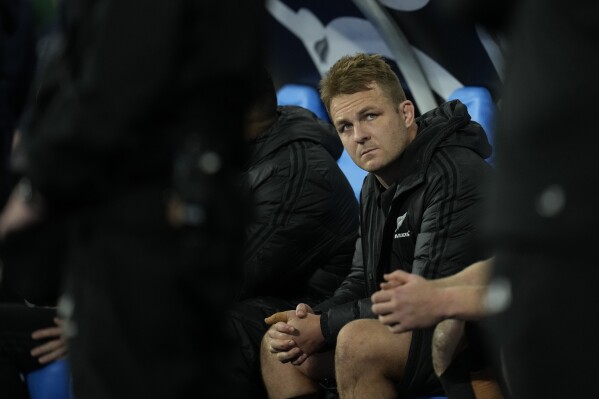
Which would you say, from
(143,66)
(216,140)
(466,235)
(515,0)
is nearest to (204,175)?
(216,140)

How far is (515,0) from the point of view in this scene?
4.86 feet

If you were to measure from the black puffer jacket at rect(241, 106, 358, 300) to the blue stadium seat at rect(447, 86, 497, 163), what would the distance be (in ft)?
1.90

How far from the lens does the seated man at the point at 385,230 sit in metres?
3.20

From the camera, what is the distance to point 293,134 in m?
4.03

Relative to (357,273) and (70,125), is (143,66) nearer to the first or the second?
(70,125)

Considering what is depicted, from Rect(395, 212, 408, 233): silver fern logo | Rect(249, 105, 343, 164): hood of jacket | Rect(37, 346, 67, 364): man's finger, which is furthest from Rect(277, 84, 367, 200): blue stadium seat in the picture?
Rect(37, 346, 67, 364): man's finger

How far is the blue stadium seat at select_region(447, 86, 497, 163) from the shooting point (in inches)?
165

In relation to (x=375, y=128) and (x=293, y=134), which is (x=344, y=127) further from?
(x=293, y=134)

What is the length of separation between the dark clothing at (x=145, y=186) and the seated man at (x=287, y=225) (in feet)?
6.61

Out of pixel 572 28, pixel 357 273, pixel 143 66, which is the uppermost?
pixel 143 66

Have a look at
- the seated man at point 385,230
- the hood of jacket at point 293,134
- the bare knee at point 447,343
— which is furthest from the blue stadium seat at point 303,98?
the bare knee at point 447,343

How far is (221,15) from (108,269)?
44cm

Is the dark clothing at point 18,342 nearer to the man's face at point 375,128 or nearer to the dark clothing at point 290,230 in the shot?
the dark clothing at point 290,230

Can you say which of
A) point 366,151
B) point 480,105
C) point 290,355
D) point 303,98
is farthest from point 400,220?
point 303,98
